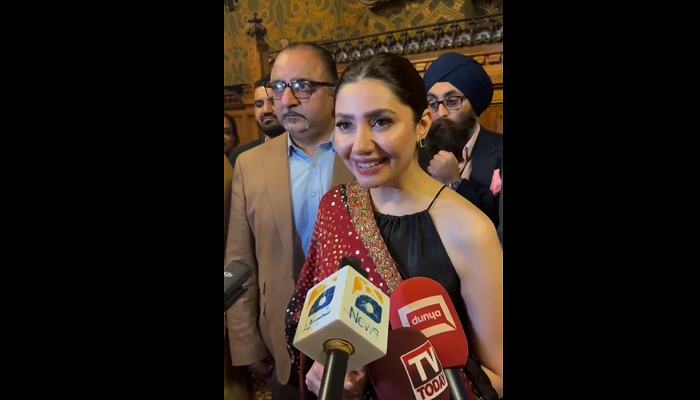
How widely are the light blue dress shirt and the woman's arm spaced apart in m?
0.30

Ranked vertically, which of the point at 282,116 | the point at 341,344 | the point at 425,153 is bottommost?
the point at 341,344

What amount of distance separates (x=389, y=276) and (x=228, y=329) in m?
0.50

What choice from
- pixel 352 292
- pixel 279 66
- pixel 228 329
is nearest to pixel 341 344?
pixel 352 292

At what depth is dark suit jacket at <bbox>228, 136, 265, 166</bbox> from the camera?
1.24 m

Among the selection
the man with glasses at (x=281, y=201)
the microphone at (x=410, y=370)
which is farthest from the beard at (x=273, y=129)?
the microphone at (x=410, y=370)

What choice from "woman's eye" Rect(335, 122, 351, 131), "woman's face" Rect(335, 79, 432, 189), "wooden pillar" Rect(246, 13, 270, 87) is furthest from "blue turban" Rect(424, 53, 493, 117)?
"wooden pillar" Rect(246, 13, 270, 87)

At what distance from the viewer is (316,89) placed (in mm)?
1171

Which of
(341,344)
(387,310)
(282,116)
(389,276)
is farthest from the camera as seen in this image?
(282,116)

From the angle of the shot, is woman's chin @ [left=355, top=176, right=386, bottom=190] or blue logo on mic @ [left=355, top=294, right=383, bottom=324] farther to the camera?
woman's chin @ [left=355, top=176, right=386, bottom=190]

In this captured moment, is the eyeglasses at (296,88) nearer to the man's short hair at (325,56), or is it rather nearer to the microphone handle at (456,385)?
the man's short hair at (325,56)

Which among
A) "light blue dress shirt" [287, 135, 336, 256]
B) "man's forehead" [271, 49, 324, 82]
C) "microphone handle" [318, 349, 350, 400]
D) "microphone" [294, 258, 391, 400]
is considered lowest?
"microphone handle" [318, 349, 350, 400]

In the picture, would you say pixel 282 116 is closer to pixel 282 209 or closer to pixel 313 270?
pixel 282 209

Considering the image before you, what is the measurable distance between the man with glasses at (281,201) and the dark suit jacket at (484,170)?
0.92ft

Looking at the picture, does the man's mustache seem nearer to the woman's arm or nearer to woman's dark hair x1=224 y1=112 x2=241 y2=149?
woman's dark hair x1=224 y1=112 x2=241 y2=149
